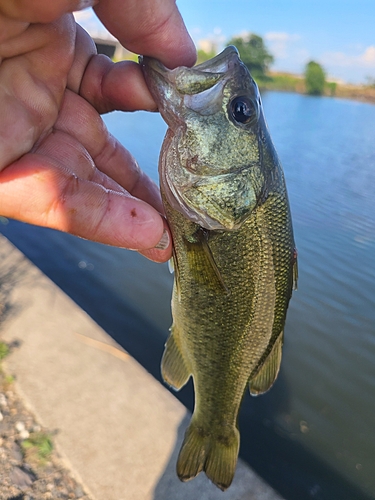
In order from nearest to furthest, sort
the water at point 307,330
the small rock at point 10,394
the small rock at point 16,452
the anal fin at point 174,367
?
the anal fin at point 174,367 < the small rock at point 16,452 < the small rock at point 10,394 < the water at point 307,330

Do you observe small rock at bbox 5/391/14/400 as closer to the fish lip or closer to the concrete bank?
the concrete bank

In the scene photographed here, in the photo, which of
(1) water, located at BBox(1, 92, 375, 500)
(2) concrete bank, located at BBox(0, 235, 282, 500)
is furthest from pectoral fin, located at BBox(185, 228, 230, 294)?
(1) water, located at BBox(1, 92, 375, 500)

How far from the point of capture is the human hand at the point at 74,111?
4.82 ft

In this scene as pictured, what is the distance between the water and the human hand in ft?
8.69

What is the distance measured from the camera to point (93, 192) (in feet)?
4.96

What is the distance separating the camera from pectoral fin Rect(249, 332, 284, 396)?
1.97 m

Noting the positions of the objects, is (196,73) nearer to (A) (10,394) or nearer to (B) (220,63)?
(B) (220,63)

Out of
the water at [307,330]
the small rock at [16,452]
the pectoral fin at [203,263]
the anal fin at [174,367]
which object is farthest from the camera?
the water at [307,330]

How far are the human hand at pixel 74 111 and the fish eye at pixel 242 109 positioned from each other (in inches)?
12.9

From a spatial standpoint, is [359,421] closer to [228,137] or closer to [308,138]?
[228,137]

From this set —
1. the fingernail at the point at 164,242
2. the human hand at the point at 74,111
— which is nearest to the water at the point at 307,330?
the fingernail at the point at 164,242

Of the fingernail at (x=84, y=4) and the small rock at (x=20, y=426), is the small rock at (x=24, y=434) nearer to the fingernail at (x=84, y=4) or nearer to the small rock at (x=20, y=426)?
the small rock at (x=20, y=426)

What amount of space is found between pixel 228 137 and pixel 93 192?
637mm

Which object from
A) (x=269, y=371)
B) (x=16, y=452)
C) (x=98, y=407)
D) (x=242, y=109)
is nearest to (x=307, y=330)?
(x=98, y=407)
